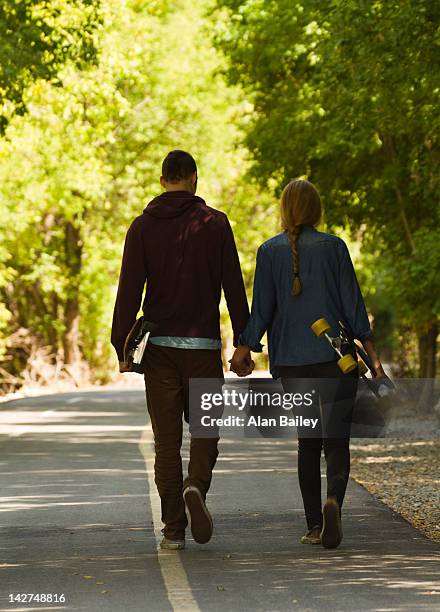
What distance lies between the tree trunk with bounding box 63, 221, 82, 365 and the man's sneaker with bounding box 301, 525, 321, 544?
116 feet

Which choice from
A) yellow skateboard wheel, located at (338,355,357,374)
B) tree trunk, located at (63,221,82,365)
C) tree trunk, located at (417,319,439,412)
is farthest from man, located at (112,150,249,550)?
tree trunk, located at (63,221,82,365)

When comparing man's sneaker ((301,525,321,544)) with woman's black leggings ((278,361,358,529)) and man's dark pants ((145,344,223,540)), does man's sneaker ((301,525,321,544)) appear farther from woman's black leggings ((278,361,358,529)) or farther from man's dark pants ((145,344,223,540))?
man's dark pants ((145,344,223,540))

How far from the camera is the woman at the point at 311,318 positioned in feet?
27.9

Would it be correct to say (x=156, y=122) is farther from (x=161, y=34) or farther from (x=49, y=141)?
(x=49, y=141)

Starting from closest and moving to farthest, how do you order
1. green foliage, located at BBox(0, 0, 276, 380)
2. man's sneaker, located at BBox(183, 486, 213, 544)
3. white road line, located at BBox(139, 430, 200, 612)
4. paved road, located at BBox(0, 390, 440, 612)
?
white road line, located at BBox(139, 430, 200, 612)
paved road, located at BBox(0, 390, 440, 612)
man's sneaker, located at BBox(183, 486, 213, 544)
green foliage, located at BBox(0, 0, 276, 380)

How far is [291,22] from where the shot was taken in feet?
76.9

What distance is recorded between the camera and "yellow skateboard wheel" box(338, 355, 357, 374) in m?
8.35

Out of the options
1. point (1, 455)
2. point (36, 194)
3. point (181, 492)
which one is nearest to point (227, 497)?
point (181, 492)

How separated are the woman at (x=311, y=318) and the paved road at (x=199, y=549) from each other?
0.56 meters

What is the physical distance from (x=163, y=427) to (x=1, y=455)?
723cm

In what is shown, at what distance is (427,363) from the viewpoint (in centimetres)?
2495

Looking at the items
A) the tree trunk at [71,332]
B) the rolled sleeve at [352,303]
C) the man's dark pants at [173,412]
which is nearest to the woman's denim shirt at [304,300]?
the rolled sleeve at [352,303]

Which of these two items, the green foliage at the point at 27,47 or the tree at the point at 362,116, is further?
the green foliage at the point at 27,47

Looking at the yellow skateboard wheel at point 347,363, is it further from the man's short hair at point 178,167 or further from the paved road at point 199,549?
the man's short hair at point 178,167
